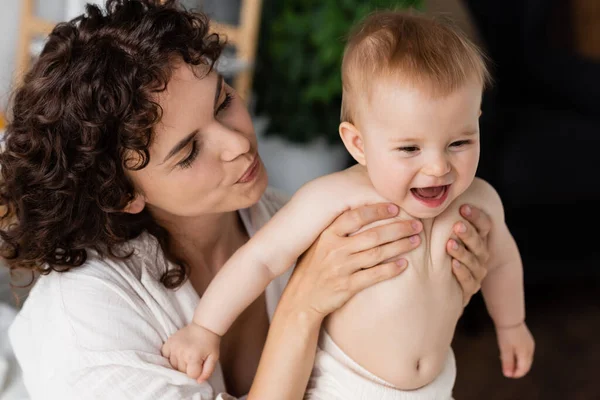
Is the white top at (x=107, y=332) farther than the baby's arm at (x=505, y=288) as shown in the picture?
No

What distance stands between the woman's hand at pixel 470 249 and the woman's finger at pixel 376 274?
0.09m

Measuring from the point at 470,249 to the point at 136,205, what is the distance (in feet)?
1.94

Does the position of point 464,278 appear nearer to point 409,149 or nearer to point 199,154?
point 409,149

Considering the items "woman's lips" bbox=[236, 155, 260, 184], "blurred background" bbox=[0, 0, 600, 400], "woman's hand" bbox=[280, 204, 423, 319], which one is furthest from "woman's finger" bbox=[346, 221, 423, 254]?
"blurred background" bbox=[0, 0, 600, 400]

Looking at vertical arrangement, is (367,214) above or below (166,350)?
above

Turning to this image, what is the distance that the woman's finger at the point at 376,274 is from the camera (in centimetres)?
121

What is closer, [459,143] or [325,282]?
[459,143]

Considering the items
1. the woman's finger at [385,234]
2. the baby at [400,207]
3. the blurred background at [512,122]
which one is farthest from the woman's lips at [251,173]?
the blurred background at [512,122]

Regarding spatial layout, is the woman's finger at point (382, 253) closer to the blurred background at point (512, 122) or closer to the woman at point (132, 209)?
the woman at point (132, 209)

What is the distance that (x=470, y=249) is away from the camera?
1283 millimetres

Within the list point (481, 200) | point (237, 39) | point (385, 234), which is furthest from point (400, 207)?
point (237, 39)

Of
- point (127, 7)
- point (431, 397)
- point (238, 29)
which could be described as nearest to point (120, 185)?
point (127, 7)

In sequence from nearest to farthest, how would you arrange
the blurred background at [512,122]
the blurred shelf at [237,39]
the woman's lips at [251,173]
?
the woman's lips at [251,173]
the blurred background at [512,122]
the blurred shelf at [237,39]

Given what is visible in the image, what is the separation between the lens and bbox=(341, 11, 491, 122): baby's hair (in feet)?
3.59
